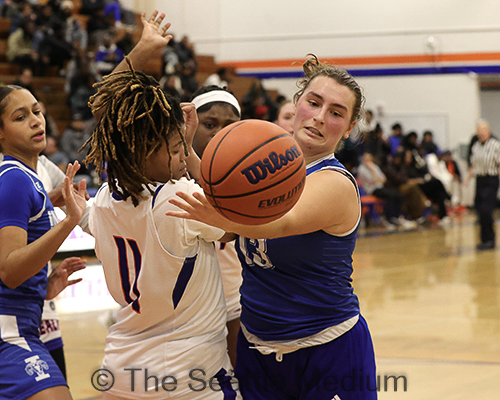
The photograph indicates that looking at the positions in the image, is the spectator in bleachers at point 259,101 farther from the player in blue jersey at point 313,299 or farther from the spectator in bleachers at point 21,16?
the player in blue jersey at point 313,299

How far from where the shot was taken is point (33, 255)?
7.83 ft

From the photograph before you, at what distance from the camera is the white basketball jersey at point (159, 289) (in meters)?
2.09

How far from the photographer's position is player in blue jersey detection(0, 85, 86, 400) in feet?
7.81

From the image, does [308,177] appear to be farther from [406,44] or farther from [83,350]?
[406,44]

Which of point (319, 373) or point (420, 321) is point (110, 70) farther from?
point (319, 373)

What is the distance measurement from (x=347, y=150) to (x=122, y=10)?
26.5ft

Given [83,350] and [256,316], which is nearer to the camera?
[256,316]

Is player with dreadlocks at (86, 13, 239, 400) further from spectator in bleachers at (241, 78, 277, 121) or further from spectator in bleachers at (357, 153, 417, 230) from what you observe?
spectator in bleachers at (241, 78, 277, 121)

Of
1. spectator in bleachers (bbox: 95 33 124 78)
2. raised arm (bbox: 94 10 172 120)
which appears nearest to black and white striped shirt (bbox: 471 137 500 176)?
spectator in bleachers (bbox: 95 33 124 78)

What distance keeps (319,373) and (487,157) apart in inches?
379

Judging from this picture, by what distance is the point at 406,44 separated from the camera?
19078 mm

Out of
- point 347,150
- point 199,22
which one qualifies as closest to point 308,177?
point 347,150

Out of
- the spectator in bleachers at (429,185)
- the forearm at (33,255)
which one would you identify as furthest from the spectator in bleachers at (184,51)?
the forearm at (33,255)

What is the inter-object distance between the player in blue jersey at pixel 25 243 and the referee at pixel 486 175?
9.55 meters
